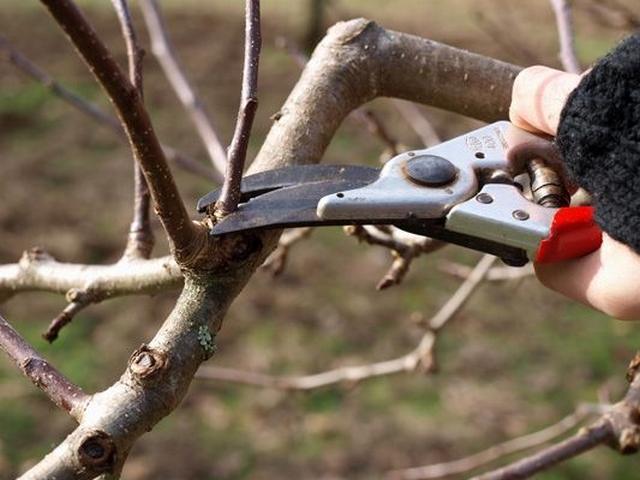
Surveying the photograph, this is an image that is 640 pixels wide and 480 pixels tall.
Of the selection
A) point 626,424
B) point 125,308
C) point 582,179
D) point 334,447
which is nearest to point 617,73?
point 582,179

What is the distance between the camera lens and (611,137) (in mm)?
1017

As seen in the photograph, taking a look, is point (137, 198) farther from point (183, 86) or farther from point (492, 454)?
point (492, 454)

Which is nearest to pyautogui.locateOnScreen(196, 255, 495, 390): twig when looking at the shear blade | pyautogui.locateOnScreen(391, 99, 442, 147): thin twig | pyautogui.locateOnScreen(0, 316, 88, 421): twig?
pyautogui.locateOnScreen(391, 99, 442, 147): thin twig

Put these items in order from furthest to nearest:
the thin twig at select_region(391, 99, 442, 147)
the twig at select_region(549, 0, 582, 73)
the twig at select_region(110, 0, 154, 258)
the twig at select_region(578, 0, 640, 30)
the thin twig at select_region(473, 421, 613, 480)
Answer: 1. the thin twig at select_region(391, 99, 442, 147)
2. the twig at select_region(578, 0, 640, 30)
3. the twig at select_region(549, 0, 582, 73)
4. the thin twig at select_region(473, 421, 613, 480)
5. the twig at select_region(110, 0, 154, 258)

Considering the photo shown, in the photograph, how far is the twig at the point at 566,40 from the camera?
160 centimetres

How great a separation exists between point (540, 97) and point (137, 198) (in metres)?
0.59

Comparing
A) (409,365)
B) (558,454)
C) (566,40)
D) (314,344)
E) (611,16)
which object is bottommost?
(314,344)

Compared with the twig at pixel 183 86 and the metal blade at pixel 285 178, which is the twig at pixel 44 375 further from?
the twig at pixel 183 86

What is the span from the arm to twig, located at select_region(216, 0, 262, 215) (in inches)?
14.3

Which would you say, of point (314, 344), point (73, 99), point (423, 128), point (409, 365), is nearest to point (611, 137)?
point (409, 365)

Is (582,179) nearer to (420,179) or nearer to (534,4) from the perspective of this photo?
(420,179)

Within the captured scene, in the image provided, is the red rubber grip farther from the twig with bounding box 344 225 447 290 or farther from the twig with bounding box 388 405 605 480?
the twig with bounding box 388 405 605 480

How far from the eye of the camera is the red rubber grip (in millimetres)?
1030

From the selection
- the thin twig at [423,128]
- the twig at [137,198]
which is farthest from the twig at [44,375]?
the thin twig at [423,128]
